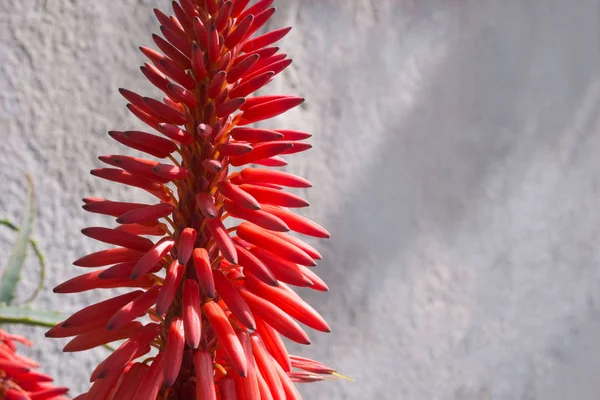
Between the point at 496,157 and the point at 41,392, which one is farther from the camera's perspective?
the point at 496,157

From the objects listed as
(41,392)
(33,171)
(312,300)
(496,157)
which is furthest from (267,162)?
(496,157)

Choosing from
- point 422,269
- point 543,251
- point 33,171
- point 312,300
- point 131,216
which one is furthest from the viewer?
point 543,251

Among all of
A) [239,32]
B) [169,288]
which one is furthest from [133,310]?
[239,32]

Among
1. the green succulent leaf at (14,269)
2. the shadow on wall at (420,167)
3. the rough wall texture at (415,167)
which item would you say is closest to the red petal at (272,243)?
the green succulent leaf at (14,269)

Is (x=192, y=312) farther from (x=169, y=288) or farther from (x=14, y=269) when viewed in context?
(x=14, y=269)

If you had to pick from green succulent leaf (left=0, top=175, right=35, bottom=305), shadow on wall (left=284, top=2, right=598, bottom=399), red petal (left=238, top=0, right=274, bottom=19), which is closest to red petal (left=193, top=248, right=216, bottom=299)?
red petal (left=238, top=0, right=274, bottom=19)

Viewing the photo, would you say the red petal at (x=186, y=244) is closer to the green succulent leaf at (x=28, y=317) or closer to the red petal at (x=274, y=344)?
the red petal at (x=274, y=344)

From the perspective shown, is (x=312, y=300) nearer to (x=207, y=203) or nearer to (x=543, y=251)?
(x=543, y=251)
